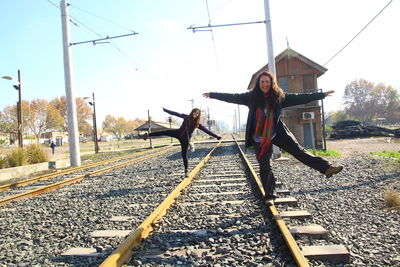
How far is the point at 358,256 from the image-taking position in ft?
8.95

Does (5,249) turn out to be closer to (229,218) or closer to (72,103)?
(229,218)

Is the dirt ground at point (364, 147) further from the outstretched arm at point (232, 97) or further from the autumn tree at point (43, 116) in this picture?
the autumn tree at point (43, 116)

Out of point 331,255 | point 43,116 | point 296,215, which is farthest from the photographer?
point 43,116

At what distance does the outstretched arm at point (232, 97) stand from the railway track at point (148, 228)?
1.62 metres

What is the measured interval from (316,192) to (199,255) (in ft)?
11.4

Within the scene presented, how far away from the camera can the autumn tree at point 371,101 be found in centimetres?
8475

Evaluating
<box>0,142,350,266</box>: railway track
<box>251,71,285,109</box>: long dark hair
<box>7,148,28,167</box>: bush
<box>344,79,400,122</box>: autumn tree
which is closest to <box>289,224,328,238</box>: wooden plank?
<box>0,142,350,266</box>: railway track

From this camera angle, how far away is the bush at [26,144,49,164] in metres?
13.8

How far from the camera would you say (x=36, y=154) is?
1400 centimetres

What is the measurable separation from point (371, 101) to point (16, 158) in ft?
322

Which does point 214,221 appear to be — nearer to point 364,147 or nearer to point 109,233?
point 109,233

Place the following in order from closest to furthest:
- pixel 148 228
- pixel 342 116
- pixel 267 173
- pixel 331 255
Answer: pixel 331 255, pixel 148 228, pixel 267 173, pixel 342 116

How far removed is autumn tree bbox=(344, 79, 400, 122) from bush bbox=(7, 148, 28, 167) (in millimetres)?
95942

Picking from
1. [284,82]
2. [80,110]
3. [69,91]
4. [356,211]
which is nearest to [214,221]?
[356,211]
